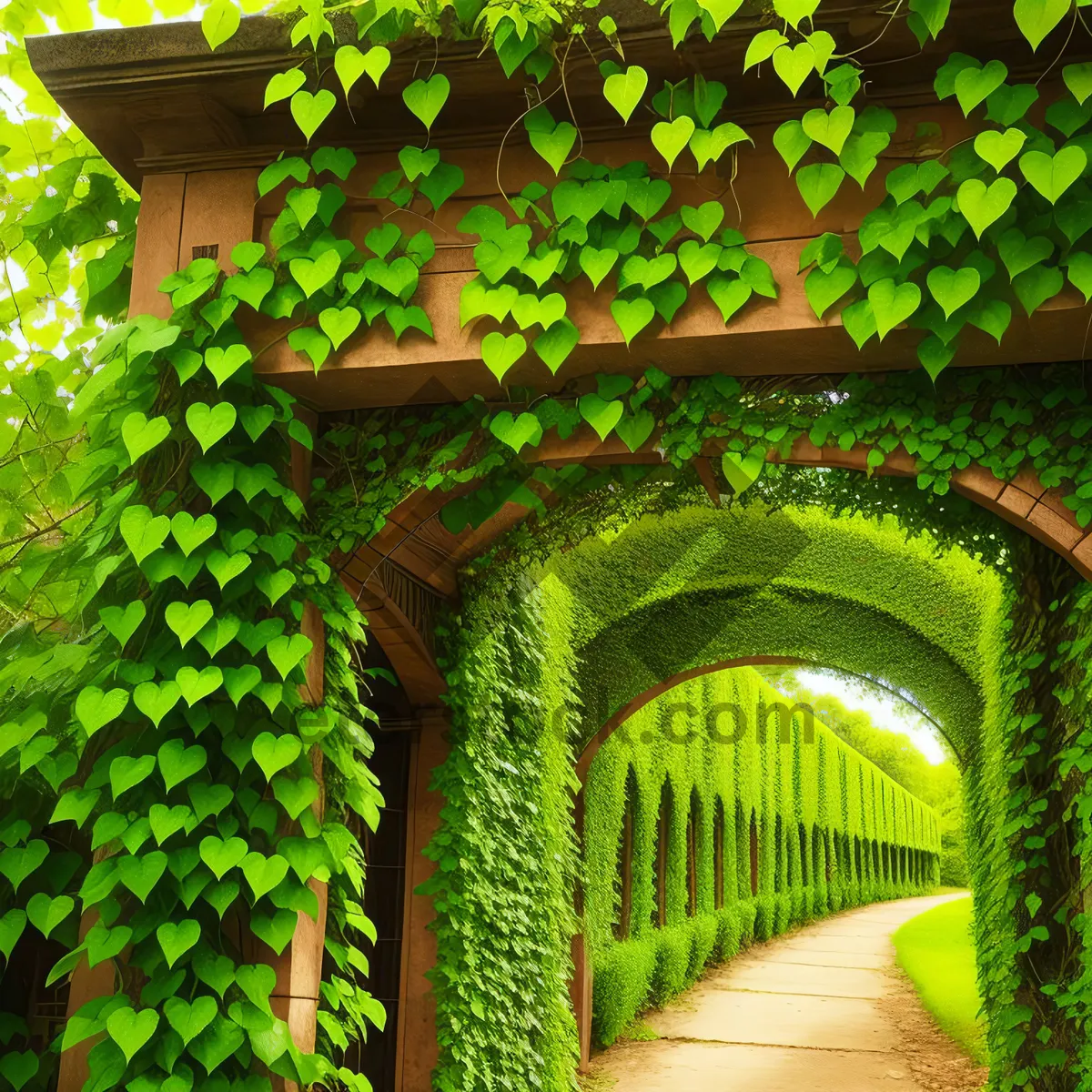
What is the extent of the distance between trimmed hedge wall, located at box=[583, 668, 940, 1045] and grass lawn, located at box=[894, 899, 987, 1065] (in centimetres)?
236

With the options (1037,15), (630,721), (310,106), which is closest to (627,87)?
(310,106)

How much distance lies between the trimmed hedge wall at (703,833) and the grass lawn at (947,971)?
2.36 meters

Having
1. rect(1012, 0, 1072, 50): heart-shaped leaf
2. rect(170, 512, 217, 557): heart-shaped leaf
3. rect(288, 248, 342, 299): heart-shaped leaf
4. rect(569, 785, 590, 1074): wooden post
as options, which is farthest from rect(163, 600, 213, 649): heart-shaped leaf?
rect(569, 785, 590, 1074): wooden post

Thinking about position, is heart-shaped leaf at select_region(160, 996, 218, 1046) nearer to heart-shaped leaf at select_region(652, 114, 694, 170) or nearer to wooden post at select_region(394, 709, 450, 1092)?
heart-shaped leaf at select_region(652, 114, 694, 170)

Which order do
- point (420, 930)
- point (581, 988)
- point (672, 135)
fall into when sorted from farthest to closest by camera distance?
point (581, 988) < point (420, 930) < point (672, 135)

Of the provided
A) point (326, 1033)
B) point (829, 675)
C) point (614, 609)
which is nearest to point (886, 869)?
point (829, 675)

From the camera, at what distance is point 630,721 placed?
10.9 meters

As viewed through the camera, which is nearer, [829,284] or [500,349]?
[829,284]

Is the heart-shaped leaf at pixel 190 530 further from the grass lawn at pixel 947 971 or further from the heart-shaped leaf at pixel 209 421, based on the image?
the grass lawn at pixel 947 971

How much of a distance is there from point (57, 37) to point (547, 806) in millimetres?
5070

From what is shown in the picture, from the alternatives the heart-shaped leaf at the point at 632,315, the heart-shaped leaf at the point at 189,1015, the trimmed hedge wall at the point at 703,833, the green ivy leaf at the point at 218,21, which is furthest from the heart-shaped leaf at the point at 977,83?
A: the trimmed hedge wall at the point at 703,833

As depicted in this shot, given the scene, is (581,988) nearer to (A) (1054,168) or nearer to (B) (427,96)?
(B) (427,96)

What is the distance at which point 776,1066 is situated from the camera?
344 inches

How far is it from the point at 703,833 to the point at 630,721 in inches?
163
